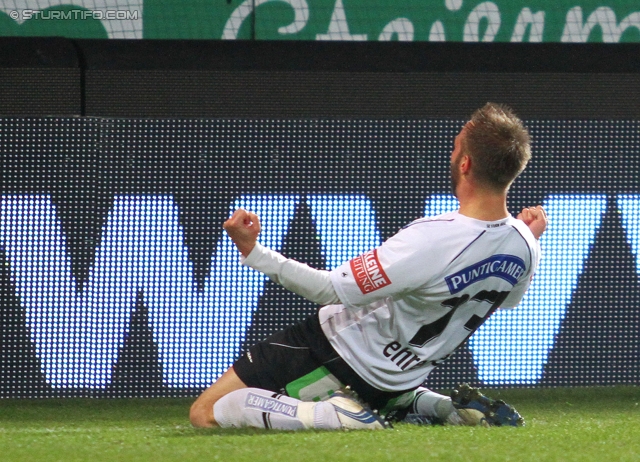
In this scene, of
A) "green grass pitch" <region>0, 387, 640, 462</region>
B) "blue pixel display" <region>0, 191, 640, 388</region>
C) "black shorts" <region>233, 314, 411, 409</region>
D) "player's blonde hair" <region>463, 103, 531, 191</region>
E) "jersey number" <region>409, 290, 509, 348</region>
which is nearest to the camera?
"green grass pitch" <region>0, 387, 640, 462</region>

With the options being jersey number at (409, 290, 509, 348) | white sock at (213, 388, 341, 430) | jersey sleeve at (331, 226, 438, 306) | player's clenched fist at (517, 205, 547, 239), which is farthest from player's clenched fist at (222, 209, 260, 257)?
player's clenched fist at (517, 205, 547, 239)

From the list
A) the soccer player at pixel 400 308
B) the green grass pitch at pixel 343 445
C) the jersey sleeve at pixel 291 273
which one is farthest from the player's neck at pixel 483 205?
the green grass pitch at pixel 343 445

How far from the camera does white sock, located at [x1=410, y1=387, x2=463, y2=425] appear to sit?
361 cm

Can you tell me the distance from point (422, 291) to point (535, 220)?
66 centimetres

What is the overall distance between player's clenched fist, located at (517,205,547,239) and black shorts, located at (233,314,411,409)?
2.39 ft

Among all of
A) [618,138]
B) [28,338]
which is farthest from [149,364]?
[618,138]

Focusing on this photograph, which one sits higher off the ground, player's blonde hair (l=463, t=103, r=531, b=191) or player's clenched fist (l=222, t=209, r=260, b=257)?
player's blonde hair (l=463, t=103, r=531, b=191)

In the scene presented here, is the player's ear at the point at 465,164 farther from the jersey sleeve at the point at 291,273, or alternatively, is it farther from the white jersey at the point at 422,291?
the jersey sleeve at the point at 291,273

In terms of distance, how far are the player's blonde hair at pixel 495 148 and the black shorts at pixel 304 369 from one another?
→ 781 millimetres

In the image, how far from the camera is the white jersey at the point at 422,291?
3.16m

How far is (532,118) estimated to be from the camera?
207 inches

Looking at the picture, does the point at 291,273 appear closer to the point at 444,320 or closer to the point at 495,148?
the point at 444,320

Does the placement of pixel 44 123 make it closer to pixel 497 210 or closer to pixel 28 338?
pixel 28 338

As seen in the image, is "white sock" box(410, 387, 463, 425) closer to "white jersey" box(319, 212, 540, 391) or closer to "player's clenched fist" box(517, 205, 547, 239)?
"white jersey" box(319, 212, 540, 391)
